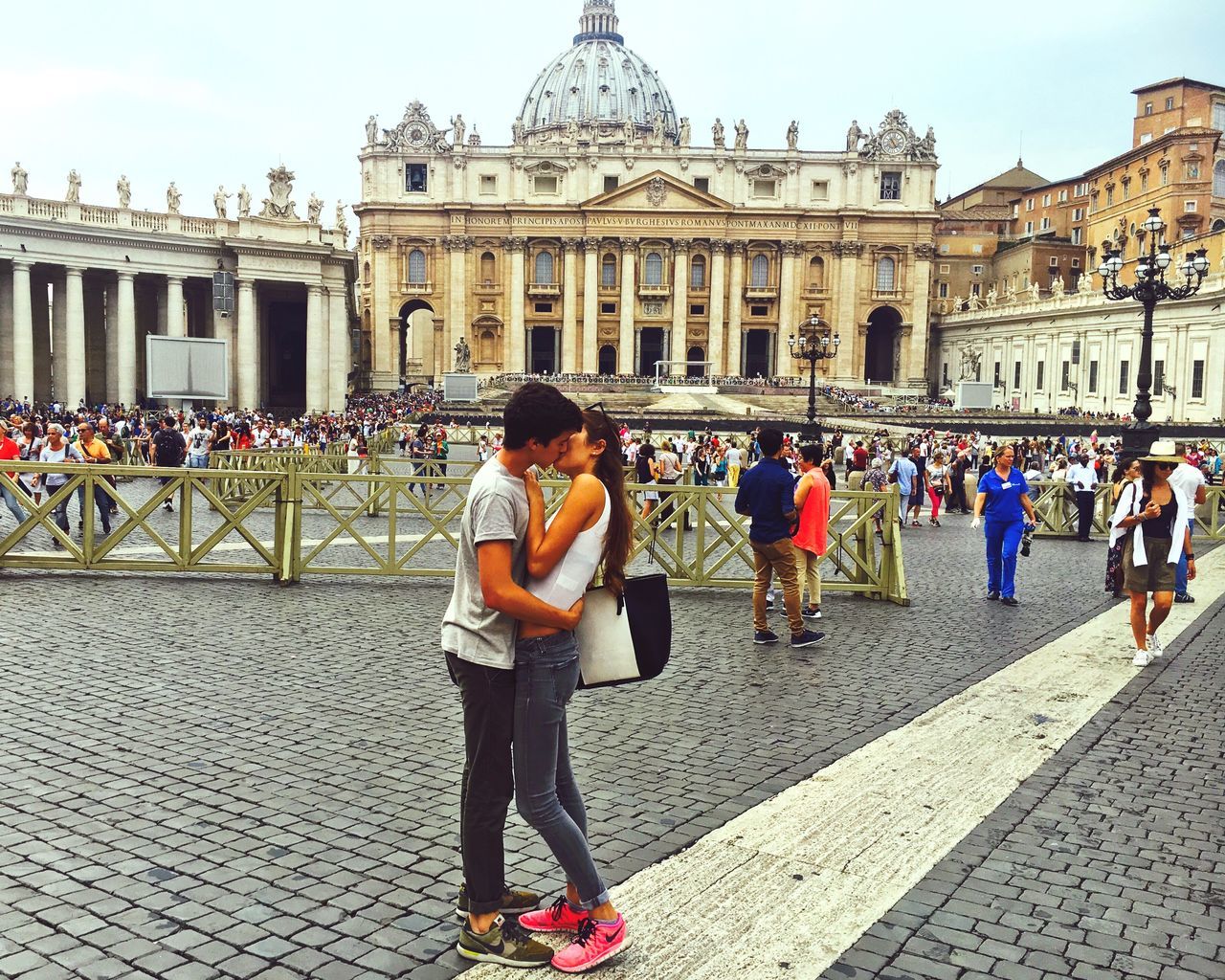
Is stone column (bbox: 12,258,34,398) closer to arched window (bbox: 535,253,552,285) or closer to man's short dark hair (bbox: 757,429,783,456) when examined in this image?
man's short dark hair (bbox: 757,429,783,456)

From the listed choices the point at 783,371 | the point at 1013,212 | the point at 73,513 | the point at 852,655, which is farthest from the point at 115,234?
the point at 1013,212

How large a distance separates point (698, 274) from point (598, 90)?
1434 inches

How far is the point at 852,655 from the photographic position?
9.16 m

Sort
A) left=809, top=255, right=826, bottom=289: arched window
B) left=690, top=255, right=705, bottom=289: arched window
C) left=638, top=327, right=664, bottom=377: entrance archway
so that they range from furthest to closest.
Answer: left=638, top=327, right=664, bottom=377: entrance archway, left=809, top=255, right=826, bottom=289: arched window, left=690, top=255, right=705, bottom=289: arched window

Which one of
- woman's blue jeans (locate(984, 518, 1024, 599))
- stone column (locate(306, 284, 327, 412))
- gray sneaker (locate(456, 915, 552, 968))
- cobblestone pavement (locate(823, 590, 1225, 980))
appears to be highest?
stone column (locate(306, 284, 327, 412))

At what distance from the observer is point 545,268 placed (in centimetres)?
8325

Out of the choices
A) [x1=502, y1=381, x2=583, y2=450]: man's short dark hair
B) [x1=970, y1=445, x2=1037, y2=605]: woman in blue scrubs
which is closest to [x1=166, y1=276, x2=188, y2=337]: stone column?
[x1=970, y1=445, x2=1037, y2=605]: woman in blue scrubs

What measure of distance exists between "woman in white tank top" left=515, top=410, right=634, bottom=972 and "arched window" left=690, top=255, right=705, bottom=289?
8096 centimetres

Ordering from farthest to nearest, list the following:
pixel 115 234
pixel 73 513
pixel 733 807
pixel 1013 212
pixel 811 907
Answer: pixel 1013 212
pixel 115 234
pixel 73 513
pixel 733 807
pixel 811 907

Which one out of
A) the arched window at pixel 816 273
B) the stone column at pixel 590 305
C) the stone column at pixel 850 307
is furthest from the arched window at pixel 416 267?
the stone column at pixel 850 307

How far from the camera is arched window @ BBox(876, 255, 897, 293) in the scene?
8362 centimetres

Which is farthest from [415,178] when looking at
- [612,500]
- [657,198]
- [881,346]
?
[612,500]

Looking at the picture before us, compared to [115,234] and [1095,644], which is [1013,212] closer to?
[115,234]

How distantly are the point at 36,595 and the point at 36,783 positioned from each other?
579cm
